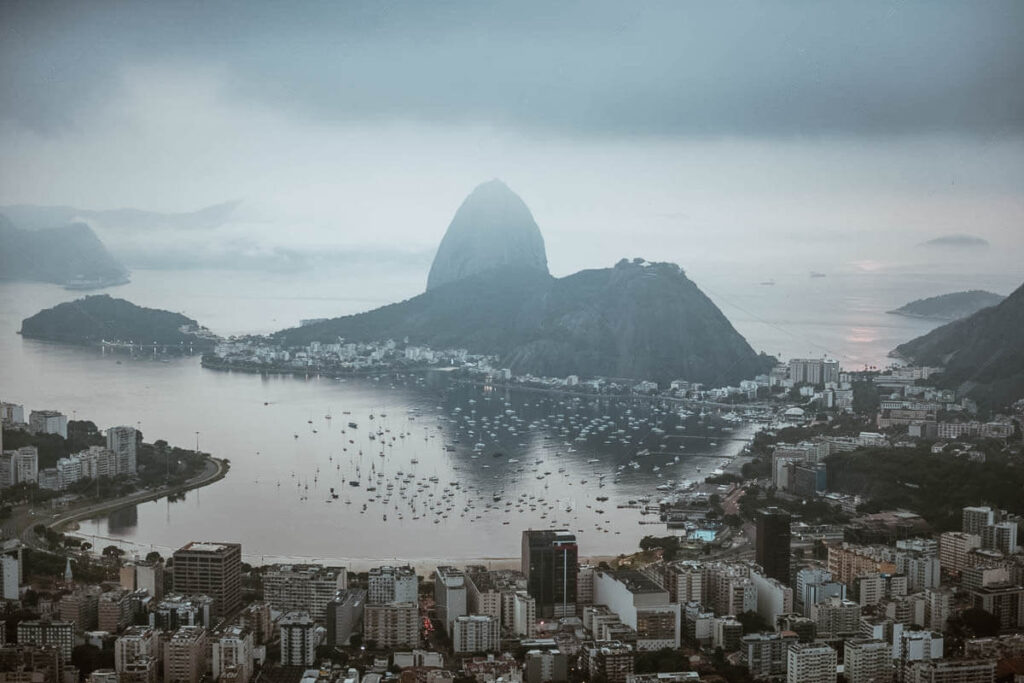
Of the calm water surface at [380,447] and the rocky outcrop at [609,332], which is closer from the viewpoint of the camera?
the calm water surface at [380,447]

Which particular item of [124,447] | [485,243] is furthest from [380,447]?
[485,243]

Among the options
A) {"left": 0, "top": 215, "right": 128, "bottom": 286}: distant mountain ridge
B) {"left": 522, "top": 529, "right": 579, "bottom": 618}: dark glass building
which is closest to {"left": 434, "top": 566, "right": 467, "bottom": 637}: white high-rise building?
{"left": 522, "top": 529, "right": 579, "bottom": 618}: dark glass building

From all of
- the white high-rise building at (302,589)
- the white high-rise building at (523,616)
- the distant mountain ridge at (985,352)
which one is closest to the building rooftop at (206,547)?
the white high-rise building at (302,589)

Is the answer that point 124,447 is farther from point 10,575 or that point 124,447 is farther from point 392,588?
point 392,588

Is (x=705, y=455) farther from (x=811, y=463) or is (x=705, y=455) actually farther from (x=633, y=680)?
(x=633, y=680)

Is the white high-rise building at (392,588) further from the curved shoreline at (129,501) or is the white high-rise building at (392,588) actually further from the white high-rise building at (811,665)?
the curved shoreline at (129,501)

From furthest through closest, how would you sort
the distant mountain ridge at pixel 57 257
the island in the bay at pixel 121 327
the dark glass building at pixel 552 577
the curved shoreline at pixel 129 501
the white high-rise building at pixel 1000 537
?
the island in the bay at pixel 121 327
the distant mountain ridge at pixel 57 257
the curved shoreline at pixel 129 501
the white high-rise building at pixel 1000 537
the dark glass building at pixel 552 577

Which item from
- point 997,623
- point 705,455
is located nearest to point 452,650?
point 997,623
